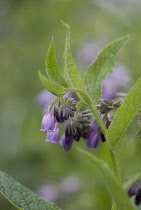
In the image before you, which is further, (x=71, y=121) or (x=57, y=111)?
(x=71, y=121)

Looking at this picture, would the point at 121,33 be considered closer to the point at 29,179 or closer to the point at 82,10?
the point at 29,179

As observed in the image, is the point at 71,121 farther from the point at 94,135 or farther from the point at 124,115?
the point at 124,115

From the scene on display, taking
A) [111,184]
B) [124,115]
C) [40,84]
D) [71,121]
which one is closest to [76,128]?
[71,121]

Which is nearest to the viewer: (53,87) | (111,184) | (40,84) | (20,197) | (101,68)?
(111,184)

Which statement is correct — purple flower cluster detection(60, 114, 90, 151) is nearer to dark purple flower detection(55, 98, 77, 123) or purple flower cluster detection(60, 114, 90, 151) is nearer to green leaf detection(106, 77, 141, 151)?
dark purple flower detection(55, 98, 77, 123)

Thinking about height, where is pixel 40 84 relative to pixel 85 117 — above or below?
below

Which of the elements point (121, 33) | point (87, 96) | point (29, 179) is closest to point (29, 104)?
point (29, 179)

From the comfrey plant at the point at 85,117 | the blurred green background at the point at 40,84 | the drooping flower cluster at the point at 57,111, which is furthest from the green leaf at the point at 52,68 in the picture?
the blurred green background at the point at 40,84
